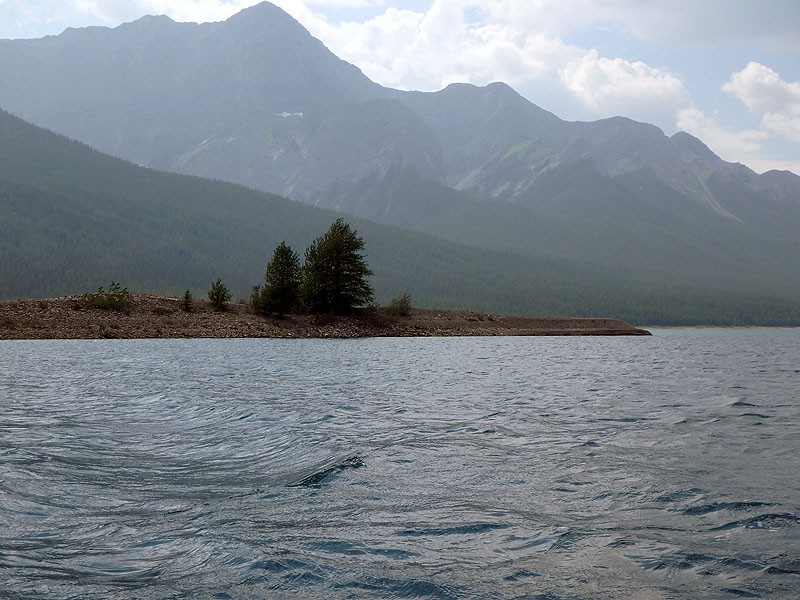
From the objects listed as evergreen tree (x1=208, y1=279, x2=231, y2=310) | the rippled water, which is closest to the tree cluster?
evergreen tree (x1=208, y1=279, x2=231, y2=310)

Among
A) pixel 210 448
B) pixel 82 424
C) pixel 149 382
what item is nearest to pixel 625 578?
pixel 210 448

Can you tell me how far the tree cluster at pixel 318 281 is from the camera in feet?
262

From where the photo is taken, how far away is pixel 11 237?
647 ft

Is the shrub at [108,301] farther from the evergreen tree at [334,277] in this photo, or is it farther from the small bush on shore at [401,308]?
the small bush on shore at [401,308]

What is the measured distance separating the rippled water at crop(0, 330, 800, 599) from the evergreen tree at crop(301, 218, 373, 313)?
5822cm

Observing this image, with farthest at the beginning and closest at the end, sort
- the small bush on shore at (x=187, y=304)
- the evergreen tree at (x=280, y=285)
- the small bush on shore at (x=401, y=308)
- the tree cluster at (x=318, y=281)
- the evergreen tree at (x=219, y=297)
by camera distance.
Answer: the small bush on shore at (x=401, y=308)
the evergreen tree at (x=219, y=297)
the tree cluster at (x=318, y=281)
the evergreen tree at (x=280, y=285)
the small bush on shore at (x=187, y=304)

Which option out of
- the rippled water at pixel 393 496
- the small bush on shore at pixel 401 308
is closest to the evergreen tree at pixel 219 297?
the small bush on shore at pixel 401 308

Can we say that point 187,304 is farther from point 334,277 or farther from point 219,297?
point 334,277

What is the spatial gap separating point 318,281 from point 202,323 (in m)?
15.7

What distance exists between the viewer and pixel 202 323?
7375cm

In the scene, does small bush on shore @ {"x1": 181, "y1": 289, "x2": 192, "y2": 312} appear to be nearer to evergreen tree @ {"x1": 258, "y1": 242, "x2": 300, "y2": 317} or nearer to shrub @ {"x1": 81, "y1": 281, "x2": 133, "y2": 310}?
shrub @ {"x1": 81, "y1": 281, "x2": 133, "y2": 310}

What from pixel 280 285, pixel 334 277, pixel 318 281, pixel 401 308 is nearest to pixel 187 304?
pixel 280 285

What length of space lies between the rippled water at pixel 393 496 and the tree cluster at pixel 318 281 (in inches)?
2136

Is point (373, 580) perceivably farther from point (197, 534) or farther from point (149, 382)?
point (149, 382)
